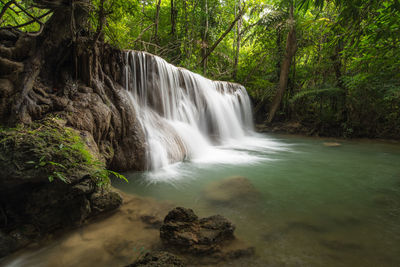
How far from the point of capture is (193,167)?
4.64 m

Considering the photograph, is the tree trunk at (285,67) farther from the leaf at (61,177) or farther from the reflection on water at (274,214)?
the leaf at (61,177)

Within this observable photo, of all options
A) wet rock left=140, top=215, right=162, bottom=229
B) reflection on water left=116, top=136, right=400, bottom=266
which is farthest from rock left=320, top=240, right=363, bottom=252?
wet rock left=140, top=215, right=162, bottom=229

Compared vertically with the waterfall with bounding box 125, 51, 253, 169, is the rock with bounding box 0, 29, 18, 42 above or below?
above

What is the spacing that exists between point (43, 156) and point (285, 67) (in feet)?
40.7

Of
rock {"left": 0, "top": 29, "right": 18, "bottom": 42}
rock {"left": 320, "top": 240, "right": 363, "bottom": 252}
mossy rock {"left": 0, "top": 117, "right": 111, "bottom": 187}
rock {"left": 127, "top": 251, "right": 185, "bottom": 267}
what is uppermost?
rock {"left": 0, "top": 29, "right": 18, "bottom": 42}

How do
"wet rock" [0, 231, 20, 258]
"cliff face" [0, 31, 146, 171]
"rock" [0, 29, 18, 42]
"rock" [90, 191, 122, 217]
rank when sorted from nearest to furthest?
1. "wet rock" [0, 231, 20, 258]
2. "rock" [90, 191, 122, 217]
3. "cliff face" [0, 31, 146, 171]
4. "rock" [0, 29, 18, 42]

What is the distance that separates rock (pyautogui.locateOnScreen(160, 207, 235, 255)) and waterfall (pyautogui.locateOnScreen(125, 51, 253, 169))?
7.70ft

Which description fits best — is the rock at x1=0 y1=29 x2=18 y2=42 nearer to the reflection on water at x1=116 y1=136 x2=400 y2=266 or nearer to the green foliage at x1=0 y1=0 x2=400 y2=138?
the reflection on water at x1=116 y1=136 x2=400 y2=266

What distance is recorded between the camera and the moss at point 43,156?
6.28 feet

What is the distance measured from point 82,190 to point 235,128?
8397 mm

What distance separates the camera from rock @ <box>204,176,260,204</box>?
2.94 m

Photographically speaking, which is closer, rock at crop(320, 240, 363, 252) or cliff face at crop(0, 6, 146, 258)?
rock at crop(320, 240, 363, 252)

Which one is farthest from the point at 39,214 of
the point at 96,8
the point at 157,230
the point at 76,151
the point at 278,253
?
the point at 96,8

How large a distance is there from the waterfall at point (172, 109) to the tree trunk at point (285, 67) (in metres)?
4.39
